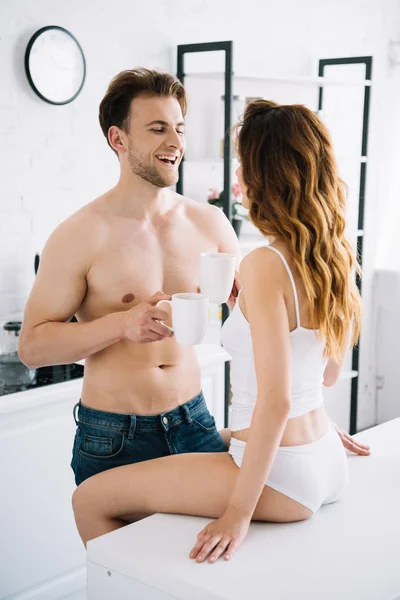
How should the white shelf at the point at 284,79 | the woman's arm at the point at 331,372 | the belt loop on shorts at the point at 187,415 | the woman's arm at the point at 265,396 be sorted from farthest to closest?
the white shelf at the point at 284,79 < the belt loop on shorts at the point at 187,415 < the woman's arm at the point at 331,372 < the woman's arm at the point at 265,396

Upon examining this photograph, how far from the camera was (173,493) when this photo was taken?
1.53 metres

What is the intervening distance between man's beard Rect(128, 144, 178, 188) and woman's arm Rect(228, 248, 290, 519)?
0.59 meters

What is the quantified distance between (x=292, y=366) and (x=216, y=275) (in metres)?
0.29

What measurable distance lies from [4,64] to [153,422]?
153cm

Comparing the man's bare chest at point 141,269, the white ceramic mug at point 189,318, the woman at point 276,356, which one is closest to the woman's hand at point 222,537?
the woman at point 276,356

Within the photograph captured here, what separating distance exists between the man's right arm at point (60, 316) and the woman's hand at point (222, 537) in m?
0.50

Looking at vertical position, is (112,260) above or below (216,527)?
above

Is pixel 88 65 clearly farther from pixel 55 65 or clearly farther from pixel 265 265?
pixel 265 265

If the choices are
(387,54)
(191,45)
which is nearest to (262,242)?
(191,45)

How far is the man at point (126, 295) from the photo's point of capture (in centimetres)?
181

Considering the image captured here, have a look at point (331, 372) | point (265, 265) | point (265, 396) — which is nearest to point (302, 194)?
point (265, 265)

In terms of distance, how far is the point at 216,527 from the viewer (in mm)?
1422

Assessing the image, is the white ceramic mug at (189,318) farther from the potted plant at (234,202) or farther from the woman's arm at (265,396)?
the potted plant at (234,202)

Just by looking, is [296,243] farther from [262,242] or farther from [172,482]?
[262,242]
